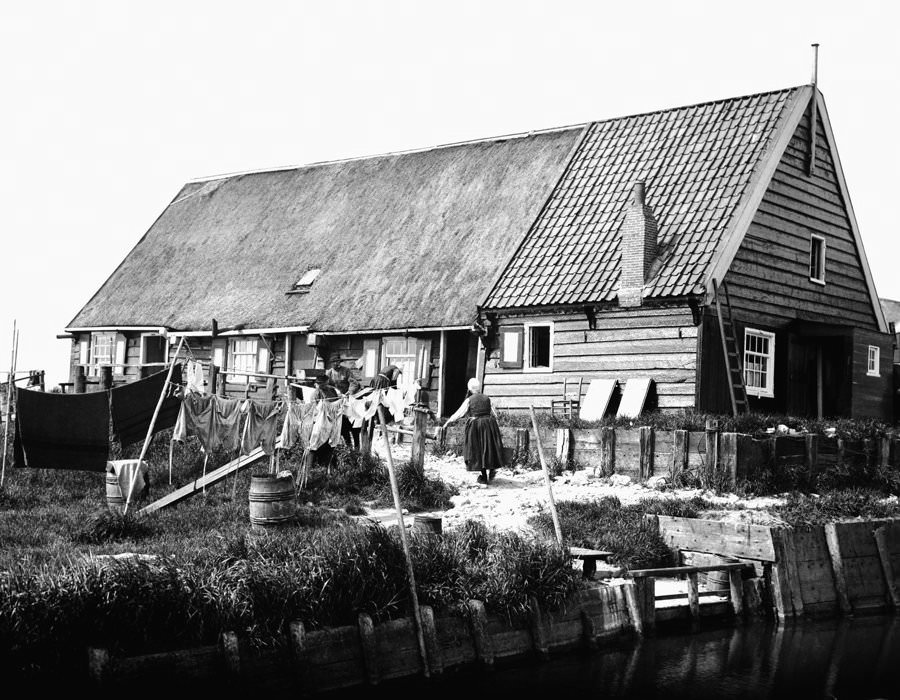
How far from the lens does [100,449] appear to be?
664 inches

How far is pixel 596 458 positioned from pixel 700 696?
286 inches

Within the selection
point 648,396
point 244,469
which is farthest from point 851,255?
point 244,469

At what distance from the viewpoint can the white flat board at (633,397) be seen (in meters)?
20.4

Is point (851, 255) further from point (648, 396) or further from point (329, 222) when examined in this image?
point (329, 222)

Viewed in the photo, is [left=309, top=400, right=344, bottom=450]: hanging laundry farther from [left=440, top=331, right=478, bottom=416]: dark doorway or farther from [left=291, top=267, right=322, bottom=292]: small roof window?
[left=291, top=267, right=322, bottom=292]: small roof window

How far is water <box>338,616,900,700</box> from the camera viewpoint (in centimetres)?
1102

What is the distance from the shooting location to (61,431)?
16.7 metres

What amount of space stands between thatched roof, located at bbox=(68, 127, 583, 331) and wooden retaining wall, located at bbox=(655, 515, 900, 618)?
1017cm

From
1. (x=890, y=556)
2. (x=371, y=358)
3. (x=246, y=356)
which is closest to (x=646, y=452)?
(x=890, y=556)

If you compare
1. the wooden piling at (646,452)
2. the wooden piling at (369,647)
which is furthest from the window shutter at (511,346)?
the wooden piling at (369,647)

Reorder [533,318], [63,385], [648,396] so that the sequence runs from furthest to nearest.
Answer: [63,385]
[533,318]
[648,396]

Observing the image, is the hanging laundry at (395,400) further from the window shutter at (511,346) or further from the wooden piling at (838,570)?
the wooden piling at (838,570)

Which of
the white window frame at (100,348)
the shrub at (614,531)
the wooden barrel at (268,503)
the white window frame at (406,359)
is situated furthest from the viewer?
the white window frame at (100,348)

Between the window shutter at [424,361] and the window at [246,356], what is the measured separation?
4.80m
